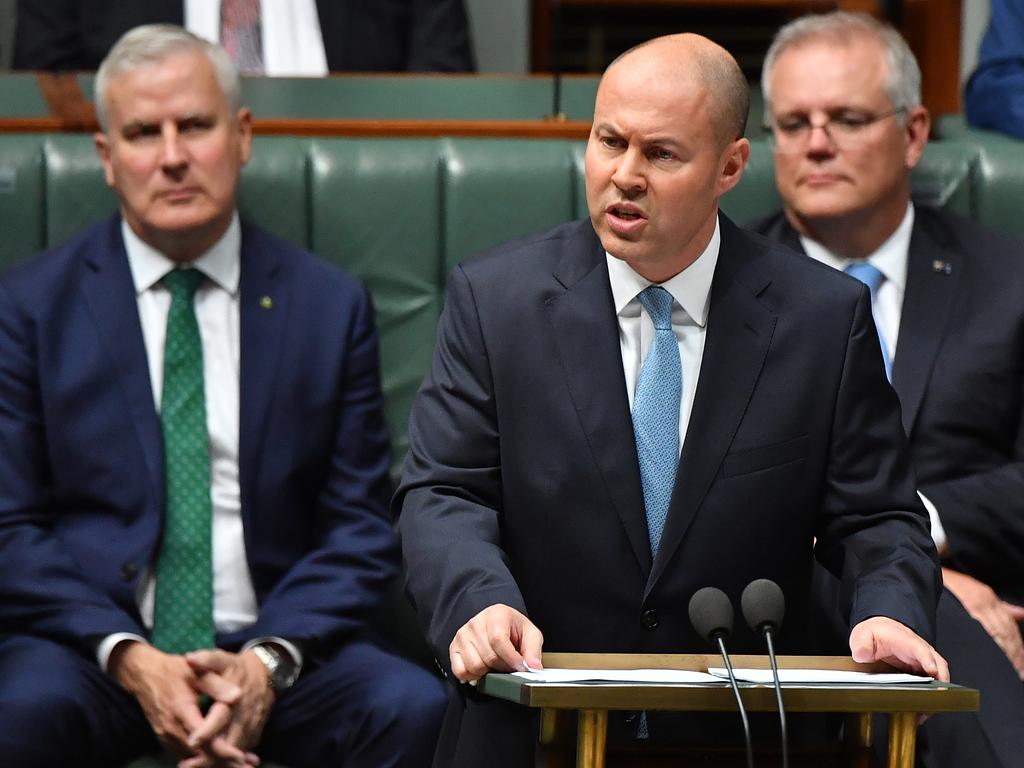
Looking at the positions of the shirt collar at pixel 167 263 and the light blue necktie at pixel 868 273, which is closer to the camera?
the shirt collar at pixel 167 263

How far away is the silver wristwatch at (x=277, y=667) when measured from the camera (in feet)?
8.53

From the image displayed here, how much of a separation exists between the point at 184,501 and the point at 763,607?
1.25m

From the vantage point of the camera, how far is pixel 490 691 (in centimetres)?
173

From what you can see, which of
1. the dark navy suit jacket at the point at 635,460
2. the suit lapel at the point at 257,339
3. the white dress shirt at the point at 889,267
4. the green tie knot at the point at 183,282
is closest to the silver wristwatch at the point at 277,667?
the suit lapel at the point at 257,339

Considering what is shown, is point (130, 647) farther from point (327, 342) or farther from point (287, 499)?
point (327, 342)

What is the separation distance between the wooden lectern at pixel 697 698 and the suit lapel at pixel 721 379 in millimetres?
348

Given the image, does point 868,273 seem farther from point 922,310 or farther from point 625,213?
point 625,213

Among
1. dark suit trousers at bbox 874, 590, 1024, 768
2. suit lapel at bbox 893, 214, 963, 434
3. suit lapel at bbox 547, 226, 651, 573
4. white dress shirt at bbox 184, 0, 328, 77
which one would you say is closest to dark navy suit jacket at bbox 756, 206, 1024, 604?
suit lapel at bbox 893, 214, 963, 434

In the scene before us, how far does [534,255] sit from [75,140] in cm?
119

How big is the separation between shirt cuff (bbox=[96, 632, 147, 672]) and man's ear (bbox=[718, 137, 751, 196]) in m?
1.11

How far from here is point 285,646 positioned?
2.62 m

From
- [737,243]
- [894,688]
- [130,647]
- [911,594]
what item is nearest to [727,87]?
[737,243]

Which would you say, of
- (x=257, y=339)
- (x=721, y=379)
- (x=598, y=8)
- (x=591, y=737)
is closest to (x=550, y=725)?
(x=591, y=737)

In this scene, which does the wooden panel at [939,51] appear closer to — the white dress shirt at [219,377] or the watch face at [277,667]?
the white dress shirt at [219,377]
